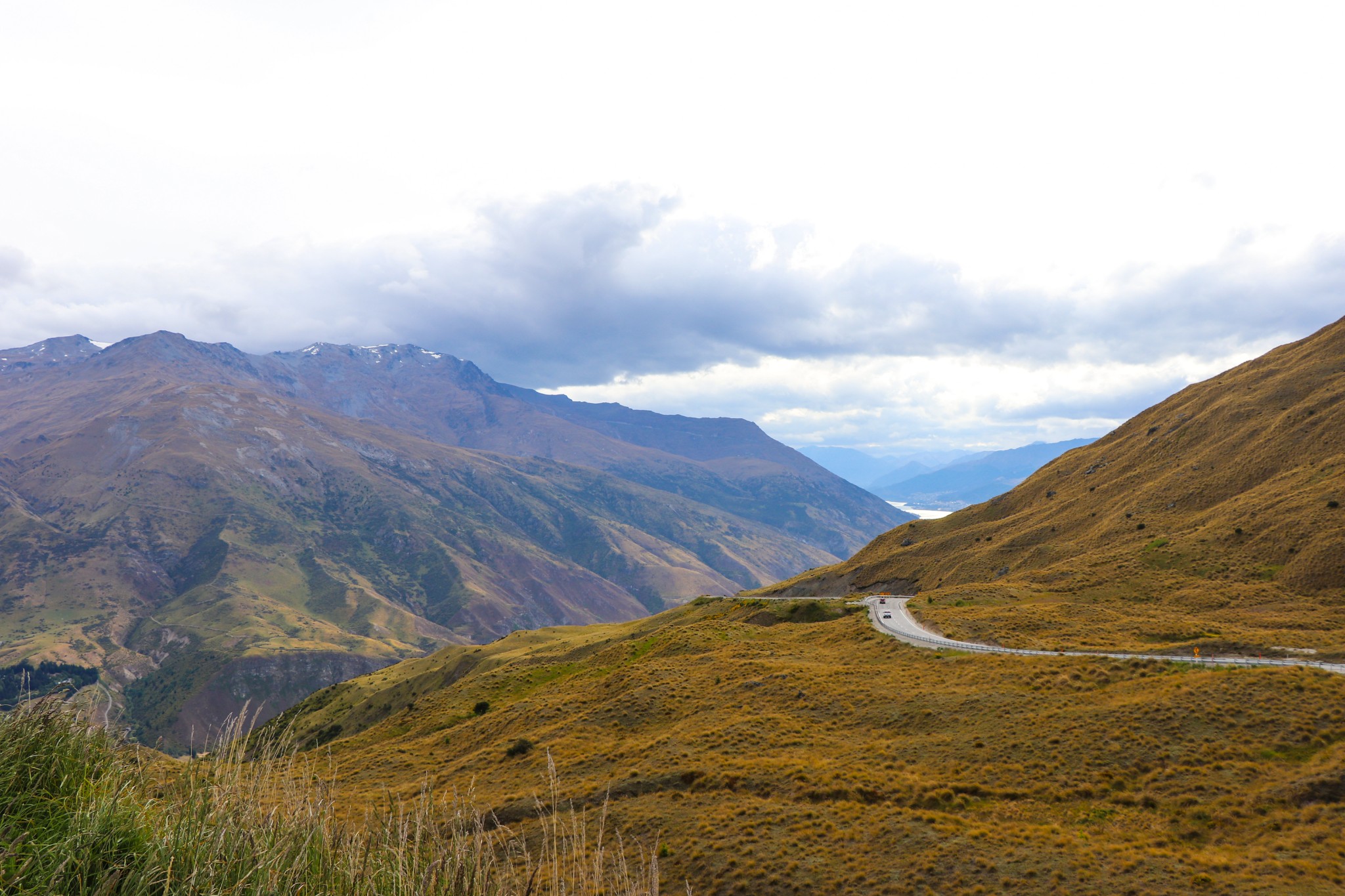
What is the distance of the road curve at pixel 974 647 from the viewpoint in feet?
149

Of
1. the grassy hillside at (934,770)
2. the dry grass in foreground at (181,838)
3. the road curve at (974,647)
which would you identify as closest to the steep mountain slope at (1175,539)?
the road curve at (974,647)

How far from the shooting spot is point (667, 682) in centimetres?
6194

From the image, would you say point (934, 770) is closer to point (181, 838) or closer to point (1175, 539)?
point (181, 838)

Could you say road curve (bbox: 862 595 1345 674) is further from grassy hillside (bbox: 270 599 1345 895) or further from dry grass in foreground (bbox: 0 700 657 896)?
dry grass in foreground (bbox: 0 700 657 896)

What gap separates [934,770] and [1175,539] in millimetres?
71147

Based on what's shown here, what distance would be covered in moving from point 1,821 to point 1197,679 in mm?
55579

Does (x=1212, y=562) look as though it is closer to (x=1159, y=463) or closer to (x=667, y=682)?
(x=1159, y=463)

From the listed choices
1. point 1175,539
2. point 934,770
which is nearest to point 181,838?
point 934,770

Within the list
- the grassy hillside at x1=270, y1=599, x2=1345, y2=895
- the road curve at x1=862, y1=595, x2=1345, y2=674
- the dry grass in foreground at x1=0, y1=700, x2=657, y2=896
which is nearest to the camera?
the dry grass in foreground at x1=0, y1=700, x2=657, y2=896

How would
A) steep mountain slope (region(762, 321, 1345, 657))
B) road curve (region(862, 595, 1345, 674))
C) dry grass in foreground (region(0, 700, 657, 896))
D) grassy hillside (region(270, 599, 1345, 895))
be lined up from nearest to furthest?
dry grass in foreground (region(0, 700, 657, 896)) → grassy hillside (region(270, 599, 1345, 895)) → road curve (region(862, 595, 1345, 674)) → steep mountain slope (region(762, 321, 1345, 657))

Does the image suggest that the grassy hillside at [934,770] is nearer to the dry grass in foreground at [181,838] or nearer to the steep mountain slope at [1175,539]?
the dry grass in foreground at [181,838]

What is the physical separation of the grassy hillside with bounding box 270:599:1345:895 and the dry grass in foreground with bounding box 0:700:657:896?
2.68 m

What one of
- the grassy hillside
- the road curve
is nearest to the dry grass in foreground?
the grassy hillside

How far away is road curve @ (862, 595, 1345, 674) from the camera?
149 feet
